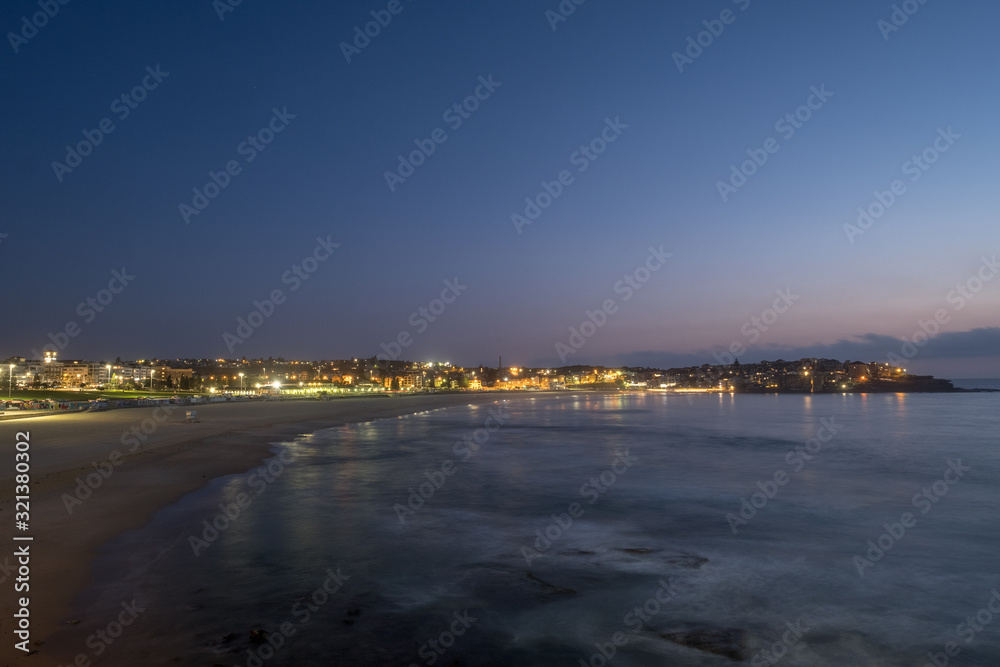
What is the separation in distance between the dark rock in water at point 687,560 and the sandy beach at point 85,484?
9.13 meters

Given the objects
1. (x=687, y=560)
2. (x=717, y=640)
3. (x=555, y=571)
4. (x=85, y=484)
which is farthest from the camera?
(x=85, y=484)

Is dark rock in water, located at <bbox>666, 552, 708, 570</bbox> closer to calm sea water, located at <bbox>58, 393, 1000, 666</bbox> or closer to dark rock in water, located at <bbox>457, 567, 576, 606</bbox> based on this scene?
calm sea water, located at <bbox>58, 393, 1000, 666</bbox>

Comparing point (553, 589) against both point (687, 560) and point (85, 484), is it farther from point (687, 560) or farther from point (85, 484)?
point (85, 484)

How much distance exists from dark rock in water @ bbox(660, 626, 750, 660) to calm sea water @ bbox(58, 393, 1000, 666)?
6cm

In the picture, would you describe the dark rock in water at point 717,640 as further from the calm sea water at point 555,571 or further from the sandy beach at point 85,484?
the sandy beach at point 85,484

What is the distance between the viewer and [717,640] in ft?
25.6

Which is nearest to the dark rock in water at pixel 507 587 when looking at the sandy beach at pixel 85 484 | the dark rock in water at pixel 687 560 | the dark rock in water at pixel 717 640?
the dark rock in water at pixel 717 640

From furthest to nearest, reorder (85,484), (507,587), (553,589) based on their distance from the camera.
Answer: (85,484) → (507,587) → (553,589)

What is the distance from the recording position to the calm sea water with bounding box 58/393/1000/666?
748 centimetres

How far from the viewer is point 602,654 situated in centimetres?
734

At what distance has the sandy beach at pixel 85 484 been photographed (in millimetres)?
7902

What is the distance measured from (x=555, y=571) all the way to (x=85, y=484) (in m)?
13.2

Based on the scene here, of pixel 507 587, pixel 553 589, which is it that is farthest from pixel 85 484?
pixel 553 589

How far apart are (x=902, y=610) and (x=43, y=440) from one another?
29.8 meters
